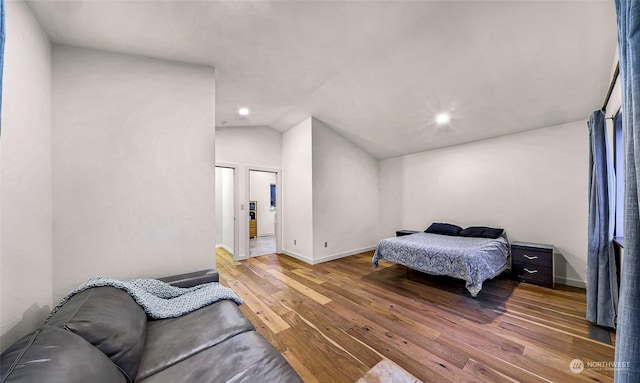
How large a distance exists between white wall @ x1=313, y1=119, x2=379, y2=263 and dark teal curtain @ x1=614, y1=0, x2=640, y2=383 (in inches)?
155

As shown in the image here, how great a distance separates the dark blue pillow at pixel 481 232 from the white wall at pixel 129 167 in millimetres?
4141

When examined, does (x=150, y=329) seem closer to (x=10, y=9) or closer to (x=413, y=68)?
(x=10, y=9)

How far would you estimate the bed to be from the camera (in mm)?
2707

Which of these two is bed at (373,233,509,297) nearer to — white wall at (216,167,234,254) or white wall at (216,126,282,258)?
white wall at (216,126,282,258)

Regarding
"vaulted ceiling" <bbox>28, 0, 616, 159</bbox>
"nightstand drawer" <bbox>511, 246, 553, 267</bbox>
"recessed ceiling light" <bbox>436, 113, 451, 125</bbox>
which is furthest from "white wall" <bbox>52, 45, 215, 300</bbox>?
"nightstand drawer" <bbox>511, 246, 553, 267</bbox>

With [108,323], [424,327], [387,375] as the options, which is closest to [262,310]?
[387,375]

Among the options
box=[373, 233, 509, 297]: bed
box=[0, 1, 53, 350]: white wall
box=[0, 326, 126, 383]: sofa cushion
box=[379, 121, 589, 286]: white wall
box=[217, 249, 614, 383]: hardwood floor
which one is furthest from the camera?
box=[379, 121, 589, 286]: white wall

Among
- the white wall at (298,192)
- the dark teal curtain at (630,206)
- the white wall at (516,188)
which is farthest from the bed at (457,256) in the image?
the dark teal curtain at (630,206)

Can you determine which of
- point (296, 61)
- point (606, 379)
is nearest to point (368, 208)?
point (296, 61)

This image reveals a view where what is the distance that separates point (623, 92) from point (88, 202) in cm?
331

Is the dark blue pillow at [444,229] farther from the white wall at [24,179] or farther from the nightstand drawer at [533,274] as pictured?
the white wall at [24,179]

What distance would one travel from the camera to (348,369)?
A: 1693 millimetres

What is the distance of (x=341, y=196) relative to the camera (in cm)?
497

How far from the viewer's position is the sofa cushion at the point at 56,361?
0.76 m
